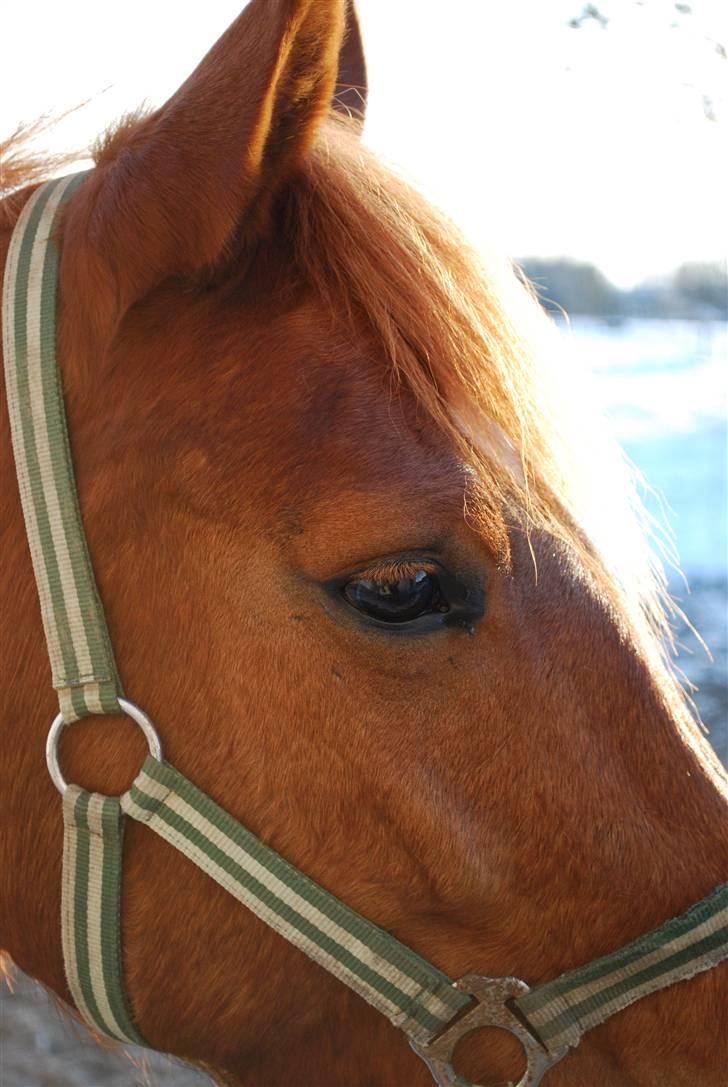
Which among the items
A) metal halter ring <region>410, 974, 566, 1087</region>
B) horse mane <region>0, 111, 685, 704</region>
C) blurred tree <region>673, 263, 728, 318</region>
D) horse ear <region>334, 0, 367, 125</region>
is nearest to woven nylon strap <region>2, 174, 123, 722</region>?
horse mane <region>0, 111, 685, 704</region>

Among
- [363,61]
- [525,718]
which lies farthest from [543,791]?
[363,61]

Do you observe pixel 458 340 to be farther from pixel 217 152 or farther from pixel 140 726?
pixel 140 726

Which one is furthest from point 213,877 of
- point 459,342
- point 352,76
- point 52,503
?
point 352,76

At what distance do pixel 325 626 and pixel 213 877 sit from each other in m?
0.32

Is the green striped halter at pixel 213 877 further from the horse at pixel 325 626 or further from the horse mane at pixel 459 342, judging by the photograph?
the horse mane at pixel 459 342

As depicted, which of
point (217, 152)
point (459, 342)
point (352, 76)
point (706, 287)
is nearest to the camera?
point (217, 152)

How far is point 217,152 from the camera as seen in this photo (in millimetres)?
1075

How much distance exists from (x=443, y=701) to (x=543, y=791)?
0.14 m

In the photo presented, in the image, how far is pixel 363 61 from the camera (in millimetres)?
1637

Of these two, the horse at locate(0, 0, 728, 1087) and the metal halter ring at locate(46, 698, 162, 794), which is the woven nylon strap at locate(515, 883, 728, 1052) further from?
the metal halter ring at locate(46, 698, 162, 794)

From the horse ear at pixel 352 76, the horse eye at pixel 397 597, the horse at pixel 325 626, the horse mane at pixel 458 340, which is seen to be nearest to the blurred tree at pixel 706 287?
the horse ear at pixel 352 76

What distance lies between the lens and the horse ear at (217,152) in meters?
1.05

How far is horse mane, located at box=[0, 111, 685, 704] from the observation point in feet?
3.79

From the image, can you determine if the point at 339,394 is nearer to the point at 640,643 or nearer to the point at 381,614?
the point at 381,614
